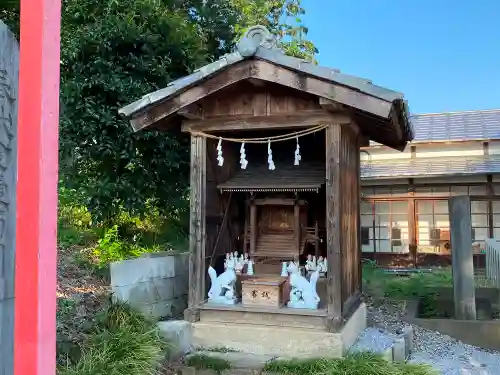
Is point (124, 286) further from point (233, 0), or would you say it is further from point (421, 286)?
point (233, 0)

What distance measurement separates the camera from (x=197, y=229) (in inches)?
245

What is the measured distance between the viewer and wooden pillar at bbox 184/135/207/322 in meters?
6.17

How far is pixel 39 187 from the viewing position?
179 cm

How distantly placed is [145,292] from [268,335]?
1685 millimetres

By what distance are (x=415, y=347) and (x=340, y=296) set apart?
2.29 metres

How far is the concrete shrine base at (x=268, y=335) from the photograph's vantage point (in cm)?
557

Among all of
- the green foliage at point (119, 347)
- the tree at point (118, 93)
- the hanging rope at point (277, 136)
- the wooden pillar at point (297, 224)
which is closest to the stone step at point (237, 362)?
the green foliage at point (119, 347)

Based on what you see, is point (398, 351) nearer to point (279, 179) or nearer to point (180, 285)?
point (279, 179)

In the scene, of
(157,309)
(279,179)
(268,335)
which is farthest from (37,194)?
(279,179)

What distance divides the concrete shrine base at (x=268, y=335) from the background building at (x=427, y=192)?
11.1 m

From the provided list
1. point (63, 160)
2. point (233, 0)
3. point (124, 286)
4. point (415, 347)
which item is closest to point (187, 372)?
point (124, 286)

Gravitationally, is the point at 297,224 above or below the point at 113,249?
above

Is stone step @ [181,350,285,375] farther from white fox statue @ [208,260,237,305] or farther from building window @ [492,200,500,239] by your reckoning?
building window @ [492,200,500,239]

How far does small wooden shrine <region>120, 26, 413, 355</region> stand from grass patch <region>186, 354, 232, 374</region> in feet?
1.91
